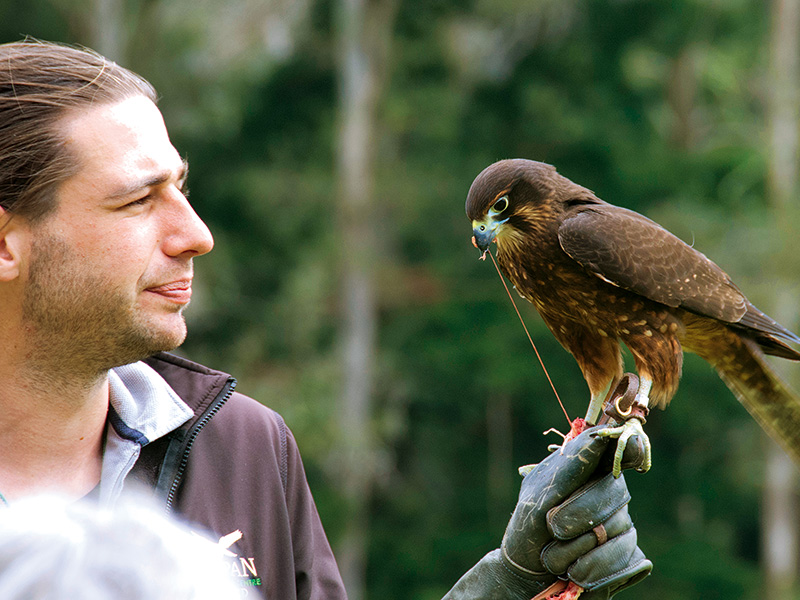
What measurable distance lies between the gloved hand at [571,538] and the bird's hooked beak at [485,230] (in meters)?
0.56

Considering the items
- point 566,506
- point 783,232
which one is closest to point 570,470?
point 566,506

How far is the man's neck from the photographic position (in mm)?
1574

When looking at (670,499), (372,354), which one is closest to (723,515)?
(670,499)

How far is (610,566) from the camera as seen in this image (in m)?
1.77

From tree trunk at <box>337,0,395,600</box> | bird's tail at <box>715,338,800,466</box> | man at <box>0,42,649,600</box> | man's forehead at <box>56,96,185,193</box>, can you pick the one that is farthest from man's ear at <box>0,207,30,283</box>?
tree trunk at <box>337,0,395,600</box>

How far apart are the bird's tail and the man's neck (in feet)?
5.25

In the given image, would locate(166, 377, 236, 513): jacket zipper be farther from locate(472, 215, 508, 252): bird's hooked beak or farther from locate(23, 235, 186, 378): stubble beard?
locate(472, 215, 508, 252): bird's hooked beak

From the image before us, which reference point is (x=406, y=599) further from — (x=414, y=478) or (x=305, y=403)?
(x=305, y=403)

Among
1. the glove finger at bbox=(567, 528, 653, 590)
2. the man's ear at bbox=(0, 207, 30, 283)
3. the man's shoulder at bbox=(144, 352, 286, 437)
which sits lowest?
the man's shoulder at bbox=(144, 352, 286, 437)

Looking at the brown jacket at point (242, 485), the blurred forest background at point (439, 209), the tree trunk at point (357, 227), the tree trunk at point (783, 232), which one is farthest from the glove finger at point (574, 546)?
the tree trunk at point (357, 227)

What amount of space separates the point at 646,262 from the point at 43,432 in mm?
1383

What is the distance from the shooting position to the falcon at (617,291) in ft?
6.91

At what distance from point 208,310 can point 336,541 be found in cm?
345

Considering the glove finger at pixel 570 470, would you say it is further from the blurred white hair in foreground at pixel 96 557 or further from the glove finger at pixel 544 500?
the blurred white hair in foreground at pixel 96 557
